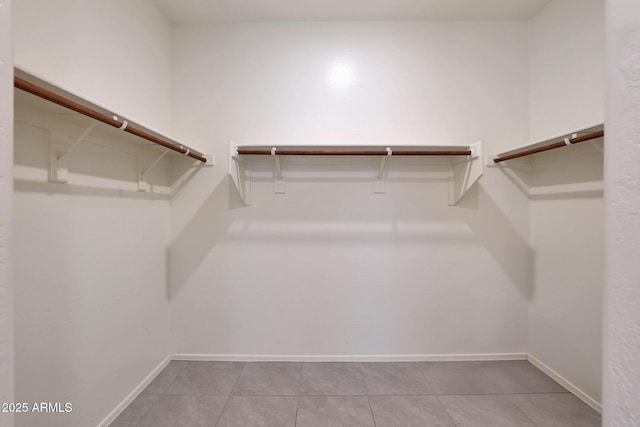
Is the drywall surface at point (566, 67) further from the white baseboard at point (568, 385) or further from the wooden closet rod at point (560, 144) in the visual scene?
the white baseboard at point (568, 385)

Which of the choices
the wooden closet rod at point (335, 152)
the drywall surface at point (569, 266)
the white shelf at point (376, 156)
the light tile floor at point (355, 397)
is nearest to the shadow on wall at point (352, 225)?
the white shelf at point (376, 156)

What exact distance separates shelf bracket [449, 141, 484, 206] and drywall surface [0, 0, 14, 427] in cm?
193

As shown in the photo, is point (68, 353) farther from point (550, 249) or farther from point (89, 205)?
point (550, 249)

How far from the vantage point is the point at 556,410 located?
4.68 feet

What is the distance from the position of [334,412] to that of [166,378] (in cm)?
113

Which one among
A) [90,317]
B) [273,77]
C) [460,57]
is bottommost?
[90,317]

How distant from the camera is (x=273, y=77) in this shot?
1885 millimetres

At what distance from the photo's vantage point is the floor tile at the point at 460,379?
5.12 feet

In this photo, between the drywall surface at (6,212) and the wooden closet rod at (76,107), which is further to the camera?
the wooden closet rod at (76,107)

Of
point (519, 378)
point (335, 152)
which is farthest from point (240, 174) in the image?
point (519, 378)

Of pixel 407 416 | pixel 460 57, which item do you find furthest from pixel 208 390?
pixel 460 57

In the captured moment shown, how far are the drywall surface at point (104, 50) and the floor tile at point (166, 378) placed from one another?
1.60m

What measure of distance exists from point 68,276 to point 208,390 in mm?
1018

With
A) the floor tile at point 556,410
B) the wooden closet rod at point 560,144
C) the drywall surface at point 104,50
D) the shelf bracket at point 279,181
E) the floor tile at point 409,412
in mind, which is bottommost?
the floor tile at point 556,410
